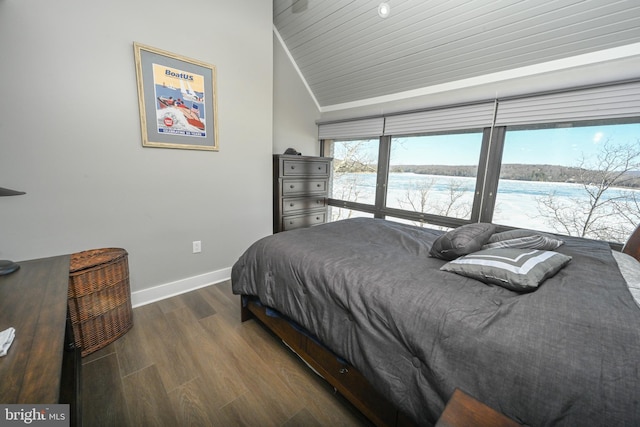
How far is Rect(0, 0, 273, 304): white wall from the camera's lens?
1521 millimetres

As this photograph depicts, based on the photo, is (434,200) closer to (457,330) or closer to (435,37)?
(435,37)

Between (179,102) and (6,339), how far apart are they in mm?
1886

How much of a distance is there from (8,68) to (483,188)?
3.69 m

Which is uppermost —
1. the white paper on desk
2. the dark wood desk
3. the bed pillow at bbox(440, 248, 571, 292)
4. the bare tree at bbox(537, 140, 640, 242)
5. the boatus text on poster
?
the boatus text on poster

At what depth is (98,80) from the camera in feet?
5.59

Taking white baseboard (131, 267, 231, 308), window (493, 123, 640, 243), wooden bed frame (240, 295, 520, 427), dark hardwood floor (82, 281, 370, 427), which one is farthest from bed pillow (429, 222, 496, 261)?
white baseboard (131, 267, 231, 308)

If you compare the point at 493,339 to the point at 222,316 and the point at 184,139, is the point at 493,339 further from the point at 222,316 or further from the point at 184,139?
the point at 184,139

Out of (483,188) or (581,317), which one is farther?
(483,188)

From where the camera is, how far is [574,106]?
6.18ft

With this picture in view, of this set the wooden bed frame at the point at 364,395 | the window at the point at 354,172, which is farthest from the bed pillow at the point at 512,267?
the window at the point at 354,172

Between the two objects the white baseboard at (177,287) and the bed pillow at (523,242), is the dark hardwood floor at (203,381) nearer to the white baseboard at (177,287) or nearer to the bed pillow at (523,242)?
the white baseboard at (177,287)

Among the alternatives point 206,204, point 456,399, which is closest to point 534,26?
point 456,399

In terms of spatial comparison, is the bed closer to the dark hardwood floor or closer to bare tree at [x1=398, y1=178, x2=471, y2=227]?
the dark hardwood floor

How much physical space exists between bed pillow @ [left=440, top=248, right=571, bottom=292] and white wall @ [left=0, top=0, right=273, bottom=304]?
213 cm
